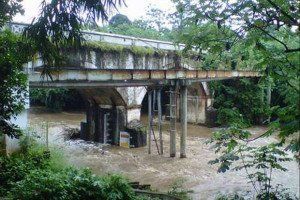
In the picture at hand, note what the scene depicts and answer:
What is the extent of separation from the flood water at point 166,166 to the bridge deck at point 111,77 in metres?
1.83

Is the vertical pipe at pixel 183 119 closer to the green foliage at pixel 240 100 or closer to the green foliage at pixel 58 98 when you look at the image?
the green foliage at pixel 240 100

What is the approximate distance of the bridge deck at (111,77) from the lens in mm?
Result: 11227

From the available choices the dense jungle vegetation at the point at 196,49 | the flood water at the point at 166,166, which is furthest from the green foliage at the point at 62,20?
the flood water at the point at 166,166

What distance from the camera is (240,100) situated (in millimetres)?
23922

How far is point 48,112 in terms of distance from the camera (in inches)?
1117

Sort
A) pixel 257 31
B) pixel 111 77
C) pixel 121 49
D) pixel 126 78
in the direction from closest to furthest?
pixel 257 31 → pixel 111 77 → pixel 126 78 → pixel 121 49

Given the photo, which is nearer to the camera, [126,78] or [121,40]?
[126,78]

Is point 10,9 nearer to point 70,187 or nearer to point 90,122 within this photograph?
point 70,187

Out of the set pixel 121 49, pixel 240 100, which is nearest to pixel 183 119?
pixel 121 49

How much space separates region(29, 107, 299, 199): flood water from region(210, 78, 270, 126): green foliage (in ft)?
12.7

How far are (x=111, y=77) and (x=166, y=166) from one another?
3853 millimetres

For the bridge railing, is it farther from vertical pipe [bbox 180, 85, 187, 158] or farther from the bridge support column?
the bridge support column

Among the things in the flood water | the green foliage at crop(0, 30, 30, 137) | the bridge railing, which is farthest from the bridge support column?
the green foliage at crop(0, 30, 30, 137)

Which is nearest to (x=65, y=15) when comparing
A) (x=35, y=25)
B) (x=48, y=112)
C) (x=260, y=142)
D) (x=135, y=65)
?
(x=35, y=25)
